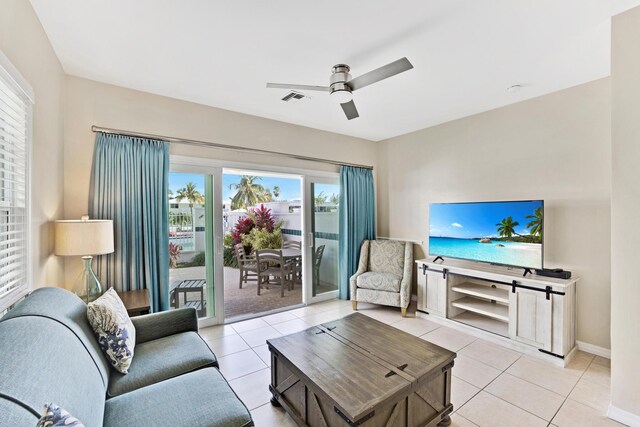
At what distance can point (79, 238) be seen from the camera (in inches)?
89.3

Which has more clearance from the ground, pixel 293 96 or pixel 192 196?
pixel 293 96

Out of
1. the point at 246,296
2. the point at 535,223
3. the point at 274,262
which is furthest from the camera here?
the point at 274,262

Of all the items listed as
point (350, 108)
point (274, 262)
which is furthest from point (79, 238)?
point (274, 262)

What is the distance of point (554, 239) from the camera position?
10.2 ft

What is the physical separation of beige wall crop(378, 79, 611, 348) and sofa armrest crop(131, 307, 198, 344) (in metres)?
3.37

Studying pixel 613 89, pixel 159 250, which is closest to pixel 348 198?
pixel 159 250

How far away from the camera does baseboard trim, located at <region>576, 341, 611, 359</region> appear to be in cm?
279

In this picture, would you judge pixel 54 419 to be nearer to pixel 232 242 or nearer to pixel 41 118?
pixel 41 118

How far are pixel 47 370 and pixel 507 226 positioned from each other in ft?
12.2

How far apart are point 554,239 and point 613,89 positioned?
5.47 ft

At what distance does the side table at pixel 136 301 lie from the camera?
2393 mm

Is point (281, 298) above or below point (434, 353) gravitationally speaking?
below

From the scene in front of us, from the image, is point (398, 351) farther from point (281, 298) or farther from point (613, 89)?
point (281, 298)

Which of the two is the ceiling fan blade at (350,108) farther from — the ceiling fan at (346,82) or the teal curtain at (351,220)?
the teal curtain at (351,220)
